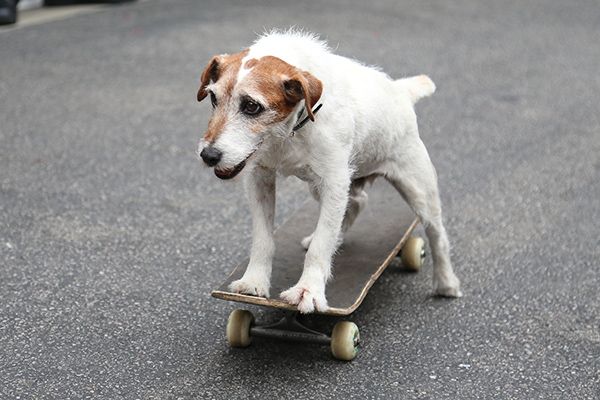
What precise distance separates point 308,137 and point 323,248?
1.56 feet

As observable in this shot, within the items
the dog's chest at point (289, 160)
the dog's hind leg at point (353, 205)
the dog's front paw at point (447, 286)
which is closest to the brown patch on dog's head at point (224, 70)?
the dog's chest at point (289, 160)

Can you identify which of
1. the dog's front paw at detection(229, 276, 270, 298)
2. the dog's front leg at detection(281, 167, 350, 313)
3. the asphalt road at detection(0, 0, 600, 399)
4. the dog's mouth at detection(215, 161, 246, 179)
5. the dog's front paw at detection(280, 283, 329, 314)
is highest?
the dog's mouth at detection(215, 161, 246, 179)

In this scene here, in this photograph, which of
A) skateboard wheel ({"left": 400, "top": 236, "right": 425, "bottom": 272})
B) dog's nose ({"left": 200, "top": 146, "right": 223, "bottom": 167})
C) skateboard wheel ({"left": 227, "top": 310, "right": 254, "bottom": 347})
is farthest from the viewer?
skateboard wheel ({"left": 400, "top": 236, "right": 425, "bottom": 272})

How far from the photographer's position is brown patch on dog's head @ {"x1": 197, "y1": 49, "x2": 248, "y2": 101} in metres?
3.67

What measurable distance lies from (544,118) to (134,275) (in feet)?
14.5

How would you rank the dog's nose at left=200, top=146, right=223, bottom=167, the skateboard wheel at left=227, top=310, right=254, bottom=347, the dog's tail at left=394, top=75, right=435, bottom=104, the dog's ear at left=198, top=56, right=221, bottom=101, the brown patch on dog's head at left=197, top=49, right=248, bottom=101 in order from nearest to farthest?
1. the dog's nose at left=200, top=146, right=223, bottom=167
2. the brown patch on dog's head at left=197, top=49, right=248, bottom=101
3. the dog's ear at left=198, top=56, right=221, bottom=101
4. the skateboard wheel at left=227, top=310, right=254, bottom=347
5. the dog's tail at left=394, top=75, right=435, bottom=104

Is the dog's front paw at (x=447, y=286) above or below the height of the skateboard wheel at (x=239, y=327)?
below

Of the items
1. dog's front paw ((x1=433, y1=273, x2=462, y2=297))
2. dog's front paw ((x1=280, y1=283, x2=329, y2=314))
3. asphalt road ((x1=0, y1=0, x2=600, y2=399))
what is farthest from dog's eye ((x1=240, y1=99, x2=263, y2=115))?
dog's front paw ((x1=433, y1=273, x2=462, y2=297))

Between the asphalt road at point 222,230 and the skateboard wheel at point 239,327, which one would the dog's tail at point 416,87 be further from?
the skateboard wheel at point 239,327

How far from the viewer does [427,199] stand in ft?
15.2

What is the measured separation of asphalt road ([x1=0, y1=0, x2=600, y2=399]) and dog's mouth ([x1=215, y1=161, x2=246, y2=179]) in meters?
0.88

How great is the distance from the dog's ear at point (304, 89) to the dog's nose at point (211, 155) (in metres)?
0.37

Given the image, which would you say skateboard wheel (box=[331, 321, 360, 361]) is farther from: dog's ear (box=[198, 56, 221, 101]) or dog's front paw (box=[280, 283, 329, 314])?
dog's ear (box=[198, 56, 221, 101])

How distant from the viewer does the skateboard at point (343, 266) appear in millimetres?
4102
